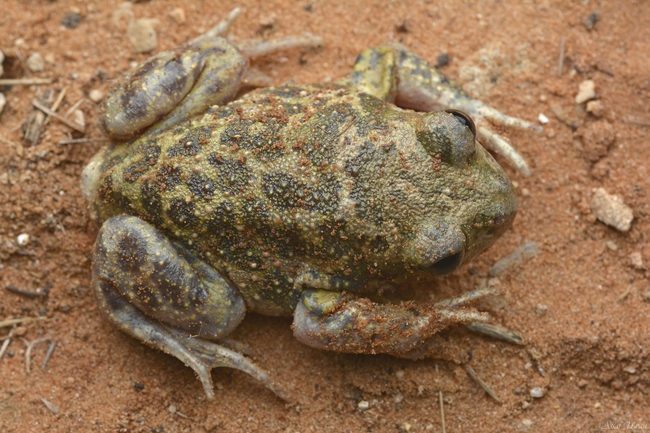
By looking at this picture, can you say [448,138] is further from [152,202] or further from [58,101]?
[58,101]

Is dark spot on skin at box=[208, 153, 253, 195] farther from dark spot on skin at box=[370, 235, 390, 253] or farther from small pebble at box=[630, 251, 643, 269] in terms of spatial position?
small pebble at box=[630, 251, 643, 269]

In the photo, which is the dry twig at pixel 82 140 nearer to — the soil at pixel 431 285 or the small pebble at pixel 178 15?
the soil at pixel 431 285

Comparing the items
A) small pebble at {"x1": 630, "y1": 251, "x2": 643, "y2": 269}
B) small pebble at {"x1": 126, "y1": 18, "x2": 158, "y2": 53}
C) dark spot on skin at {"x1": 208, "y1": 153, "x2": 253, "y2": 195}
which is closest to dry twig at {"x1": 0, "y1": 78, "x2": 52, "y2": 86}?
small pebble at {"x1": 126, "y1": 18, "x2": 158, "y2": 53}

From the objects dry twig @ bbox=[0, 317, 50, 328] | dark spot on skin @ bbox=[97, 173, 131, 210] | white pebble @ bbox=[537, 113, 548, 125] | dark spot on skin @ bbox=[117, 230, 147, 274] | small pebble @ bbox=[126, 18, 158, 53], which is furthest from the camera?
small pebble @ bbox=[126, 18, 158, 53]

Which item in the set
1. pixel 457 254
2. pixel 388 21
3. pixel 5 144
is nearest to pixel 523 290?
pixel 457 254

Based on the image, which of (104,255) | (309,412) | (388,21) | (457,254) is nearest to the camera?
(457,254)

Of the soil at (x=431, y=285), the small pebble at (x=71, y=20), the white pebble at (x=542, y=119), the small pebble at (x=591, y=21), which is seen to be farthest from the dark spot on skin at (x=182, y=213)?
the small pebble at (x=591, y=21)

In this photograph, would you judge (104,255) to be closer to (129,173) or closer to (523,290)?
(129,173)
